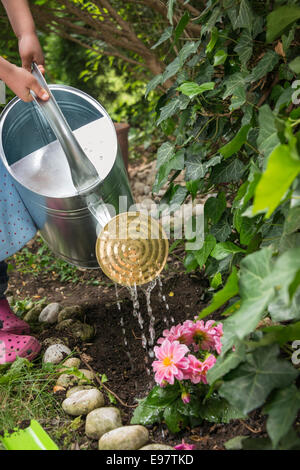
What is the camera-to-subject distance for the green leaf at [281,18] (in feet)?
3.27

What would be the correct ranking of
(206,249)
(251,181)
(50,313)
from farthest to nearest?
(50,313) < (206,249) < (251,181)

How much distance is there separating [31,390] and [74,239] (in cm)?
51

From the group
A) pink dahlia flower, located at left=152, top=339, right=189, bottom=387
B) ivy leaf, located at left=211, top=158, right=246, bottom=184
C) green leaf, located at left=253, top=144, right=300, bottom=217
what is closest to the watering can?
ivy leaf, located at left=211, top=158, right=246, bottom=184

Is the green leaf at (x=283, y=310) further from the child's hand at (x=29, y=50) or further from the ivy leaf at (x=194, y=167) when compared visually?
the child's hand at (x=29, y=50)

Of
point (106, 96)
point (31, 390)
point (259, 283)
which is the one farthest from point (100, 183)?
point (106, 96)

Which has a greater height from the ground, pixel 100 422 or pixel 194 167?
pixel 194 167

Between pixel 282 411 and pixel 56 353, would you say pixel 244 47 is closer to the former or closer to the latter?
pixel 282 411

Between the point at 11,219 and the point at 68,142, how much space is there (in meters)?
0.39

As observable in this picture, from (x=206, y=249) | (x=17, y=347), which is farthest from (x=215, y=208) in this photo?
(x=17, y=347)

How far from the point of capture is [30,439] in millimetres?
1107

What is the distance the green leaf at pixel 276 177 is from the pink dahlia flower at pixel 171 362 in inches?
20.7

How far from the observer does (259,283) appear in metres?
0.80

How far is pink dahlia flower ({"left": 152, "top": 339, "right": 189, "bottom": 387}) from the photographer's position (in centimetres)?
112
